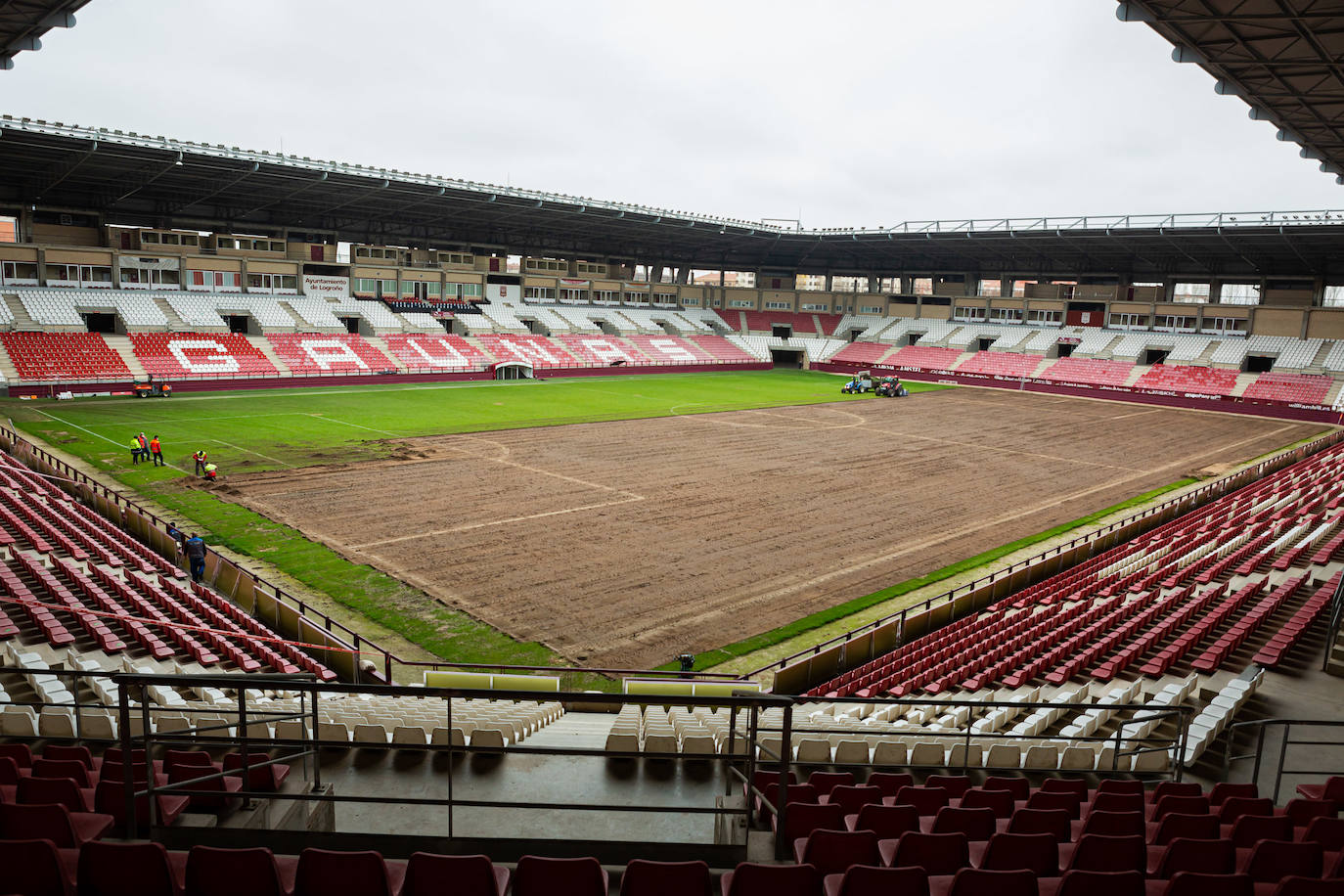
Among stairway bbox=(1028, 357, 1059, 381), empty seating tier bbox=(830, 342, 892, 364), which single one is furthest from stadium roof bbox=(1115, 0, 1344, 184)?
empty seating tier bbox=(830, 342, 892, 364)

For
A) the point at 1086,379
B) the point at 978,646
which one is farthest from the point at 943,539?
the point at 1086,379

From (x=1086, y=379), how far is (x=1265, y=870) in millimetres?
A: 70055

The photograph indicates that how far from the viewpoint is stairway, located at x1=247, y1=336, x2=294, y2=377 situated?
53.8 m

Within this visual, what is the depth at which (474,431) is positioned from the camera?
39406mm

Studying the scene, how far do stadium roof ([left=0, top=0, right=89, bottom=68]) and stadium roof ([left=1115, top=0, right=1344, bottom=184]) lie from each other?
19552mm

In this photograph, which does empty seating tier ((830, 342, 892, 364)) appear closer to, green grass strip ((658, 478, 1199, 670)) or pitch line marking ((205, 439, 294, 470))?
green grass strip ((658, 478, 1199, 670))

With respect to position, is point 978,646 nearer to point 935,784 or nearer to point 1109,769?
point 1109,769

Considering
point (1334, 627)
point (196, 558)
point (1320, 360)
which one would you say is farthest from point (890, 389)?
point (196, 558)

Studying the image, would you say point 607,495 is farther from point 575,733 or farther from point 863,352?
point 863,352

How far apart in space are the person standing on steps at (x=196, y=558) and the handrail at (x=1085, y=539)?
12.1 metres

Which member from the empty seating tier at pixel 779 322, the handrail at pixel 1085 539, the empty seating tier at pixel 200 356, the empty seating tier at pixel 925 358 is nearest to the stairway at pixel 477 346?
the empty seating tier at pixel 200 356

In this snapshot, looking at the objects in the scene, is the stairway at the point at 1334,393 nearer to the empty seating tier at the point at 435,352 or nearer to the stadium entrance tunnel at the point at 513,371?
the stadium entrance tunnel at the point at 513,371

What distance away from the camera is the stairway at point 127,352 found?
48.2 metres

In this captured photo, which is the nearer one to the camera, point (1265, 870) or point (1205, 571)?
point (1265, 870)
